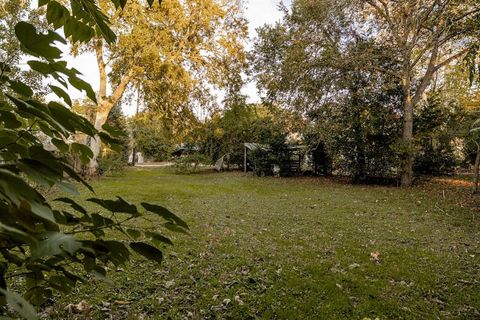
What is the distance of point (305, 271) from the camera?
4.30 metres

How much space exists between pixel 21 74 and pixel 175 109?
266 inches

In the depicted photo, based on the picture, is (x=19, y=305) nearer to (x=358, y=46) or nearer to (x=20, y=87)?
(x=20, y=87)

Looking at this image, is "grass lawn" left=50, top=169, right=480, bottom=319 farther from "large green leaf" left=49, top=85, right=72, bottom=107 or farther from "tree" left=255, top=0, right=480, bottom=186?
"tree" left=255, top=0, right=480, bottom=186

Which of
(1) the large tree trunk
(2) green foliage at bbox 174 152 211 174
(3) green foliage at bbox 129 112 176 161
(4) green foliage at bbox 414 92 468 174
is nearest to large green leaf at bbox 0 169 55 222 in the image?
(4) green foliage at bbox 414 92 468 174

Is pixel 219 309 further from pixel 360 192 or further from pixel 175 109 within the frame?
pixel 175 109

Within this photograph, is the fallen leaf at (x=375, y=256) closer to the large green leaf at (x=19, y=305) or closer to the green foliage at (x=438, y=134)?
the large green leaf at (x=19, y=305)

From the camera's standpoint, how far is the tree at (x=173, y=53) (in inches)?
565

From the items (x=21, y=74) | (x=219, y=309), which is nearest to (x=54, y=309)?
(x=219, y=309)

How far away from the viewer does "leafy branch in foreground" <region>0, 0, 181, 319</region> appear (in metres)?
0.54

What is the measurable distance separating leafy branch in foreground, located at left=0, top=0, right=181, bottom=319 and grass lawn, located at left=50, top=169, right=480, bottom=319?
0.39m

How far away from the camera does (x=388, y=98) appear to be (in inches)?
575

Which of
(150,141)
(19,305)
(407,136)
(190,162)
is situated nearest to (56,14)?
(19,305)

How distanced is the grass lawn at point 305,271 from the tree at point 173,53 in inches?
338

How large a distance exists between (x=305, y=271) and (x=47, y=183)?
4165mm
